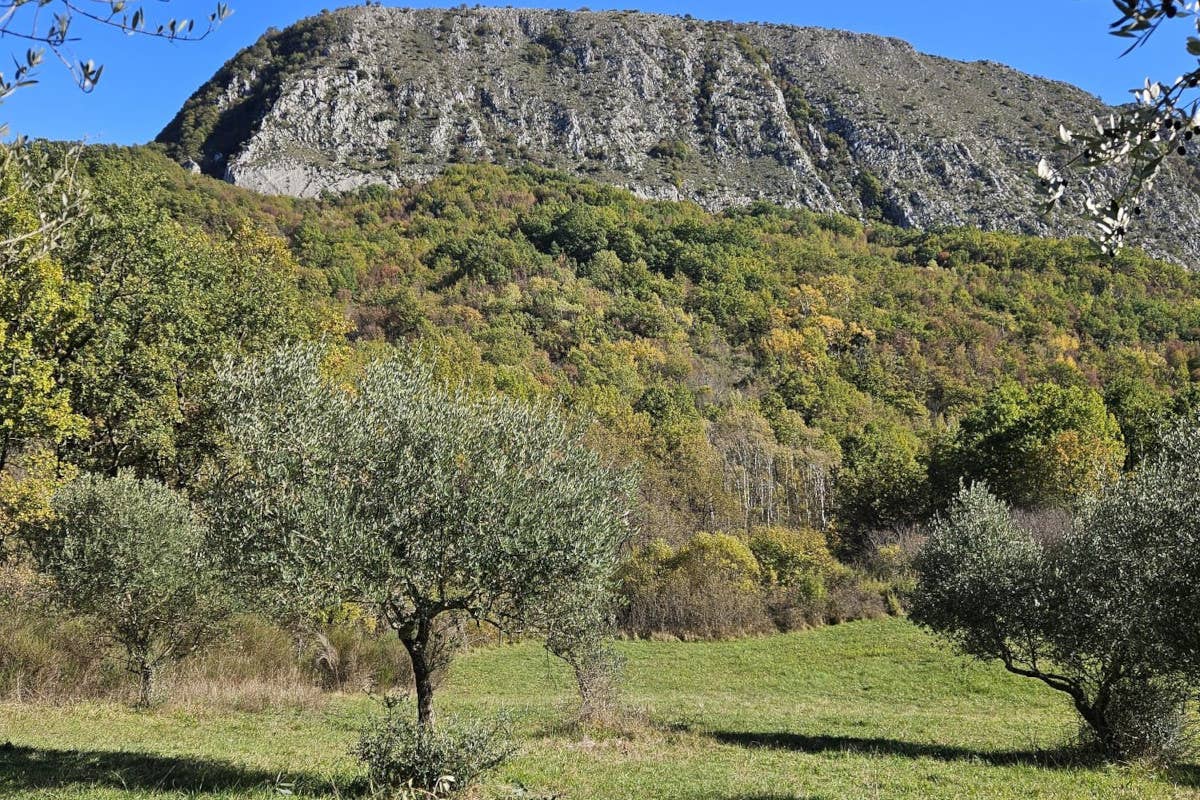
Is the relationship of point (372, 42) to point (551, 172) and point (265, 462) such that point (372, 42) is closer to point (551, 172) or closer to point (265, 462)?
point (551, 172)

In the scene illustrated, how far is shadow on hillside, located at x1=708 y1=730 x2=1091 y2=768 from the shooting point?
16797 mm

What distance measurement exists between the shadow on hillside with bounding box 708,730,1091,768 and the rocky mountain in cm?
10695

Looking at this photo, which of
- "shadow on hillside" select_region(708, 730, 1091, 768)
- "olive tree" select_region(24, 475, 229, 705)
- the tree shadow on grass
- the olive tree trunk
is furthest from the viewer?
"olive tree" select_region(24, 475, 229, 705)

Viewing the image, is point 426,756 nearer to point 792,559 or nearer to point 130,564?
point 130,564

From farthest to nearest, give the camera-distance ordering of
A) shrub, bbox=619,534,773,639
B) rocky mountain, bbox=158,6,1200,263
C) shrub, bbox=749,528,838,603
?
rocky mountain, bbox=158,6,1200,263
shrub, bbox=749,528,838,603
shrub, bbox=619,534,773,639

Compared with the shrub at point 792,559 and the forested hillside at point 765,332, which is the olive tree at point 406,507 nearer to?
the shrub at point 792,559

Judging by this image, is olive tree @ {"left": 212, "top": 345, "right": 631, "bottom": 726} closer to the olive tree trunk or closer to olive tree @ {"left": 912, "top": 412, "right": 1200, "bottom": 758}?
the olive tree trunk

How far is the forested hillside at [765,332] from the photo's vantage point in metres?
65.1

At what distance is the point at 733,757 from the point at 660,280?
295ft

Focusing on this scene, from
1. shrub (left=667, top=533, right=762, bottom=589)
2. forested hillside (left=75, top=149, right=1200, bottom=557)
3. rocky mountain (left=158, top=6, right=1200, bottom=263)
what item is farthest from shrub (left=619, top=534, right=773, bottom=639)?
rocky mountain (left=158, top=6, right=1200, bottom=263)

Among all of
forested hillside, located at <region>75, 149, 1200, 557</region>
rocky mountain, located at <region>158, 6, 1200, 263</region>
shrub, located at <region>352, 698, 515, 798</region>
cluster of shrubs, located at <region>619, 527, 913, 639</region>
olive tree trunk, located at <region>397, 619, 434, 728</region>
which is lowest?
cluster of shrubs, located at <region>619, 527, 913, 639</region>

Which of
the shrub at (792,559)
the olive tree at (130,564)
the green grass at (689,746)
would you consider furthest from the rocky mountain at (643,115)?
the green grass at (689,746)

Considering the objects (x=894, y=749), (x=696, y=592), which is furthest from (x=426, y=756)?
(x=696, y=592)

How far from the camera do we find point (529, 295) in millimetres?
92250
